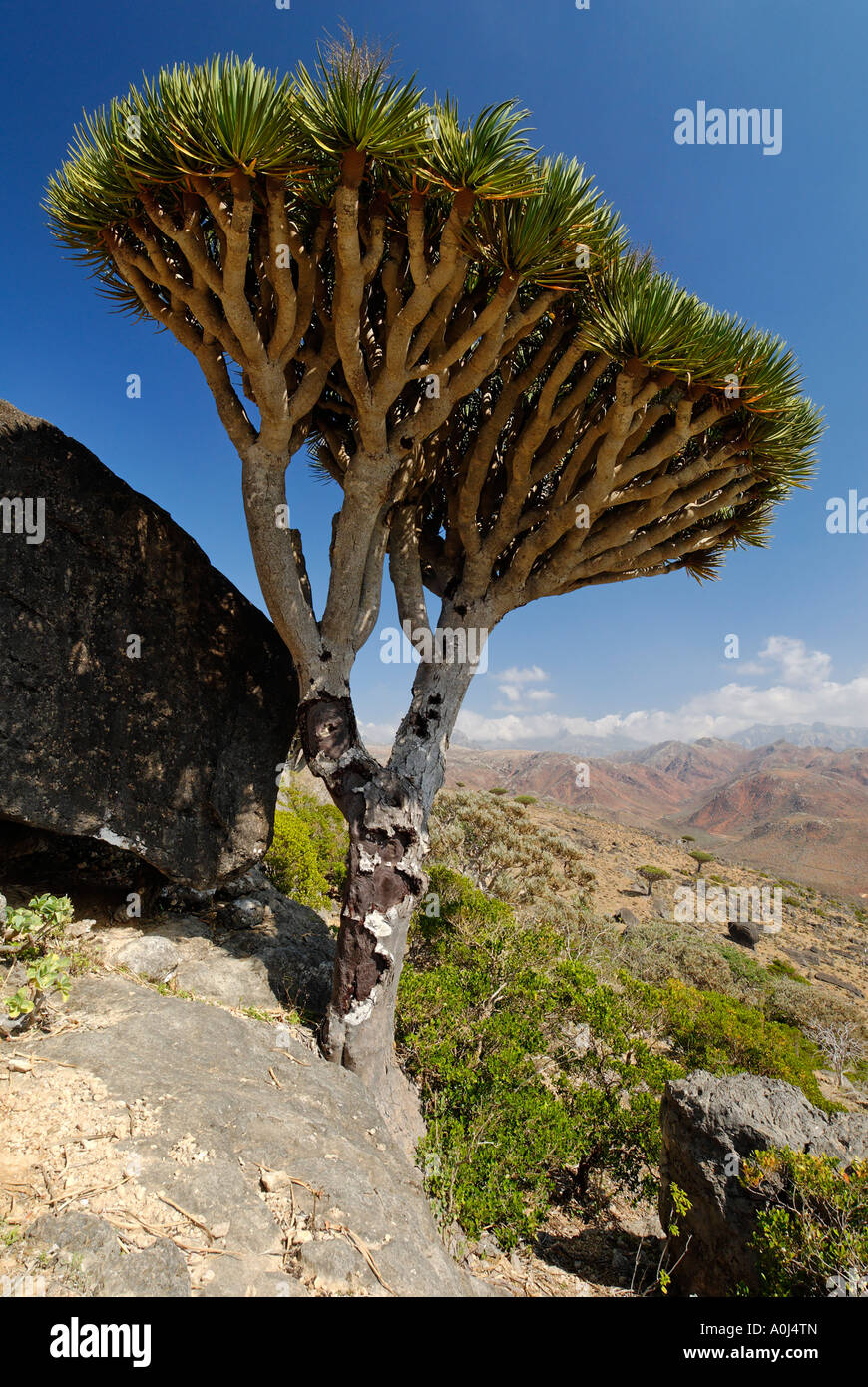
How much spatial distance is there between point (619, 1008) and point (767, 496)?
5.37m

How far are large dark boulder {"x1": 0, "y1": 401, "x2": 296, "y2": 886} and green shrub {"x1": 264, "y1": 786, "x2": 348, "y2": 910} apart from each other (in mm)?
2160

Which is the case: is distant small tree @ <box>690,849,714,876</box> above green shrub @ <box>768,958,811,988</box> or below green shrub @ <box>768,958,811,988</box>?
above

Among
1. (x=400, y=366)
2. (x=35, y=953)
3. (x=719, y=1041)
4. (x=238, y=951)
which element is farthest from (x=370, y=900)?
(x=719, y=1041)

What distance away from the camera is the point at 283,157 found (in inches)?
155

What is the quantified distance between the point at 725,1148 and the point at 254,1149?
114 inches

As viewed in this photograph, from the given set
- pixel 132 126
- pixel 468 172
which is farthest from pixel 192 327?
pixel 468 172

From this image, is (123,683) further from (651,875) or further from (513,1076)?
(651,875)

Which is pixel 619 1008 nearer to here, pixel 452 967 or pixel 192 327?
pixel 452 967

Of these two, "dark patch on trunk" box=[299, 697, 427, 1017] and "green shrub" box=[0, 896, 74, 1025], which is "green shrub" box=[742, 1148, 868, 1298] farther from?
"green shrub" box=[0, 896, 74, 1025]

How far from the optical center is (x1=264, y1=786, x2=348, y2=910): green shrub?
7.60m

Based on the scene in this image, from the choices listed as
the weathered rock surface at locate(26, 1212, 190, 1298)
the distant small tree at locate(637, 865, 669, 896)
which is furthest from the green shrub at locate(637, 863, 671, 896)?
the weathered rock surface at locate(26, 1212, 190, 1298)

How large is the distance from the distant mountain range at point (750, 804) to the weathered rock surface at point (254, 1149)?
6452 mm

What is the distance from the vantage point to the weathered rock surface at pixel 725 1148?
3.49 meters

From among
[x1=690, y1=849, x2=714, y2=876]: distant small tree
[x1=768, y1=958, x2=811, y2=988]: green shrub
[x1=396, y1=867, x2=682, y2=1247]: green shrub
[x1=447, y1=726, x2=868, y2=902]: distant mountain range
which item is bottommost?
[x1=447, y1=726, x2=868, y2=902]: distant mountain range
